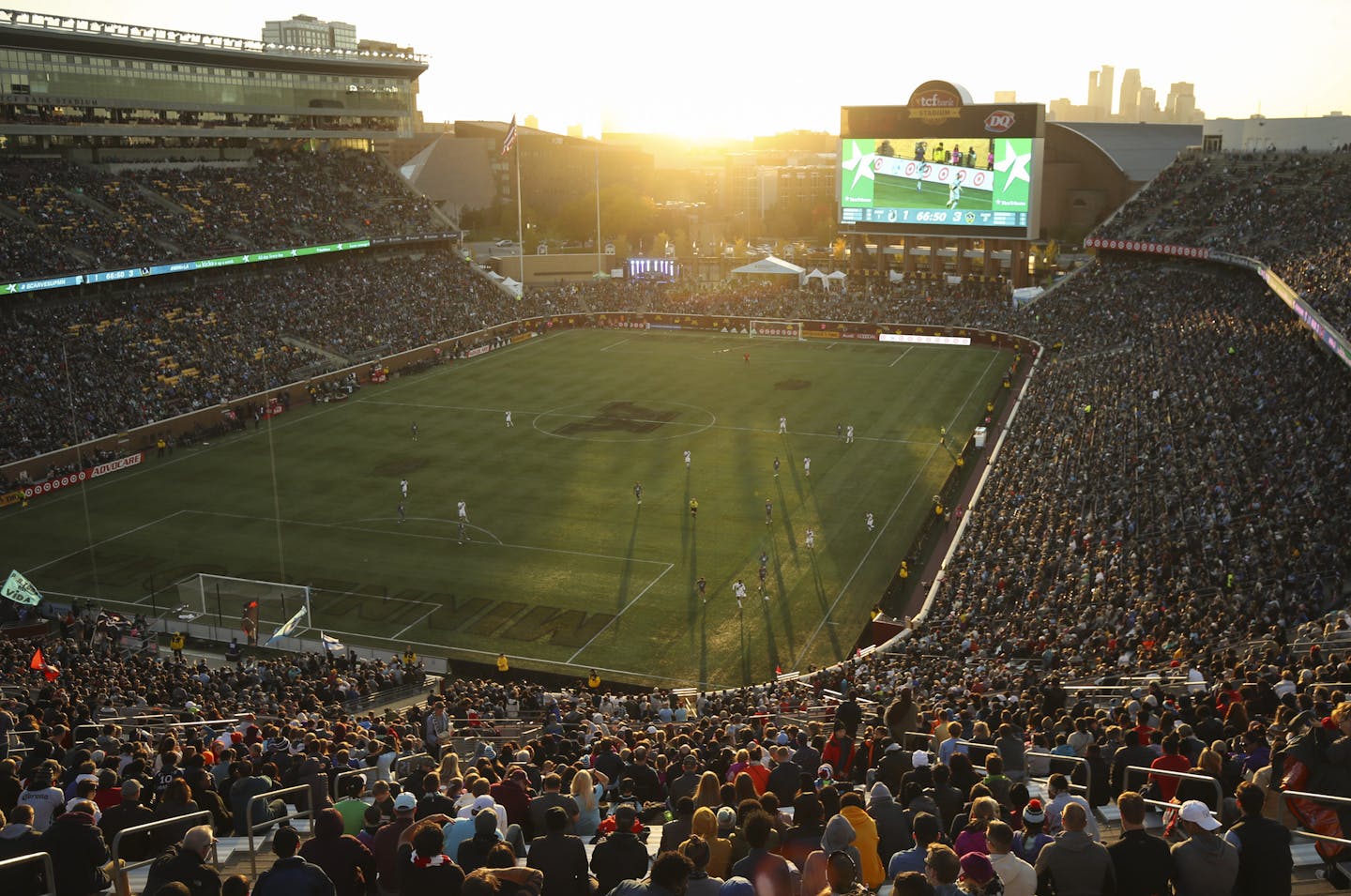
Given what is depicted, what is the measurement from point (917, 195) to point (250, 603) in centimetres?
6479

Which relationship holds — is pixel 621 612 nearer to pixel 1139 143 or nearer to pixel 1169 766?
pixel 1169 766

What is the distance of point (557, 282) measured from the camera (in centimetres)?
9906

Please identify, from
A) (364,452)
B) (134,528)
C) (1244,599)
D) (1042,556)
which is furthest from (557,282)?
(1244,599)

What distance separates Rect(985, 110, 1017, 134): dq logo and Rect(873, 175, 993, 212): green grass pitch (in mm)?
4311

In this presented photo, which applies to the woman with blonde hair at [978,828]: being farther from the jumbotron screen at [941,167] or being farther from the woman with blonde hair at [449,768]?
the jumbotron screen at [941,167]

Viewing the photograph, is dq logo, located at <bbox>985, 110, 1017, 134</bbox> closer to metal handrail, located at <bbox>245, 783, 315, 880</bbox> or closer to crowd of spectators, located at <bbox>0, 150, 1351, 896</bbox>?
crowd of spectators, located at <bbox>0, 150, 1351, 896</bbox>

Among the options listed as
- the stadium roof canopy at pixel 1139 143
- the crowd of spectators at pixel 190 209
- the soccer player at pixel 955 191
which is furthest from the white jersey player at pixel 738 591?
the stadium roof canopy at pixel 1139 143

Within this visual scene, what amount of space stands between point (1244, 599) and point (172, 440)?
45.5 m

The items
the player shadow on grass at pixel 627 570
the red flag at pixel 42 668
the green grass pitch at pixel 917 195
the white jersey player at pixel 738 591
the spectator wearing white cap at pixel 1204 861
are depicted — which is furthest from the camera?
the green grass pitch at pixel 917 195

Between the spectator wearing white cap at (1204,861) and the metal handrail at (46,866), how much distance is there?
8.43m

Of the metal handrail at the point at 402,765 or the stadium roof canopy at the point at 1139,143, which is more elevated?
the stadium roof canopy at the point at 1139,143

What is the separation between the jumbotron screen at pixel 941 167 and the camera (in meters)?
80.8

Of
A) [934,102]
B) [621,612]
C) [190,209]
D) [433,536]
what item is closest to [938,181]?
[934,102]

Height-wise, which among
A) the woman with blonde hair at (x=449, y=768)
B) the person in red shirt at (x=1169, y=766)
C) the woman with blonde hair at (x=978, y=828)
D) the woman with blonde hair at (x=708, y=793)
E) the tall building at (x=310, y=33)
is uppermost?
the tall building at (x=310, y=33)
